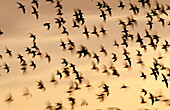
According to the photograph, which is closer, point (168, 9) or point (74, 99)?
point (168, 9)

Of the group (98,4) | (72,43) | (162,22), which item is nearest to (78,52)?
(72,43)

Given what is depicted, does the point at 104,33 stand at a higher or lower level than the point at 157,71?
higher

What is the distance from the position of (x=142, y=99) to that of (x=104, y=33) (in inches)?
497

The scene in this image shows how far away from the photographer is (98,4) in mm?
74750

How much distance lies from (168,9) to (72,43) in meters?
15.1

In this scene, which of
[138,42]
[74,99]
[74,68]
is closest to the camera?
[138,42]

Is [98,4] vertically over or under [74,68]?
over

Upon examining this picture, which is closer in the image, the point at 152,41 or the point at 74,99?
the point at 152,41

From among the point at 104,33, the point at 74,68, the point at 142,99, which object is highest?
the point at 104,33

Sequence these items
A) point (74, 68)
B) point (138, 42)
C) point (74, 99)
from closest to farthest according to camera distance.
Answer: point (138, 42), point (74, 68), point (74, 99)

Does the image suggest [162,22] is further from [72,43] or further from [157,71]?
[72,43]

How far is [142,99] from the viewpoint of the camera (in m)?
79.8

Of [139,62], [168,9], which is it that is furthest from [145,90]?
[168,9]

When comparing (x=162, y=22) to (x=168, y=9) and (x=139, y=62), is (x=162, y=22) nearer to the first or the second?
(x=168, y=9)
